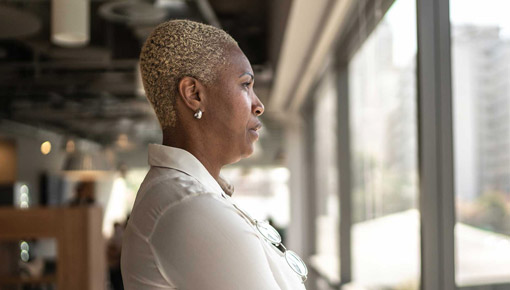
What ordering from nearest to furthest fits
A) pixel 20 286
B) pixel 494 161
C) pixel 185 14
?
1. pixel 494 161
2. pixel 20 286
3. pixel 185 14

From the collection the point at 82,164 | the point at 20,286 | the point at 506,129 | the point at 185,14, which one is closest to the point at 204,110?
the point at 506,129

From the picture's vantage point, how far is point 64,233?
430 centimetres

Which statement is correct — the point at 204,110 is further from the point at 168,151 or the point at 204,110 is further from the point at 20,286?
the point at 20,286

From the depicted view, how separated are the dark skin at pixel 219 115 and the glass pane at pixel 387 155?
5.71 feet

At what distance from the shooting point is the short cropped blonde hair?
3.17ft

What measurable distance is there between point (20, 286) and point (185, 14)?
268cm

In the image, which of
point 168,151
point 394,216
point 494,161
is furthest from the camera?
point 394,216

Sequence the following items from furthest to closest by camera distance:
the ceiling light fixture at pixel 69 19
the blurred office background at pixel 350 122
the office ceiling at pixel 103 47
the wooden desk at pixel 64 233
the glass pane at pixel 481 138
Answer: the office ceiling at pixel 103 47 < the wooden desk at pixel 64 233 < the ceiling light fixture at pixel 69 19 < the blurred office background at pixel 350 122 < the glass pane at pixel 481 138

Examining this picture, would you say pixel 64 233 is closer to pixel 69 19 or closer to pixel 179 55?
pixel 69 19

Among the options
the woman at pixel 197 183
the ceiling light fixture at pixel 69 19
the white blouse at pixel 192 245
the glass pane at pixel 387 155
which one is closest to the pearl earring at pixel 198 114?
the woman at pixel 197 183

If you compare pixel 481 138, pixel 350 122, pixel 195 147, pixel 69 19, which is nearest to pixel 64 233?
pixel 69 19

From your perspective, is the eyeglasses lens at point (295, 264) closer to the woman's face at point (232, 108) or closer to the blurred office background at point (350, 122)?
the woman's face at point (232, 108)

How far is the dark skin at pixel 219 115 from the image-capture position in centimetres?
99

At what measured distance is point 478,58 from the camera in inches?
91.9
